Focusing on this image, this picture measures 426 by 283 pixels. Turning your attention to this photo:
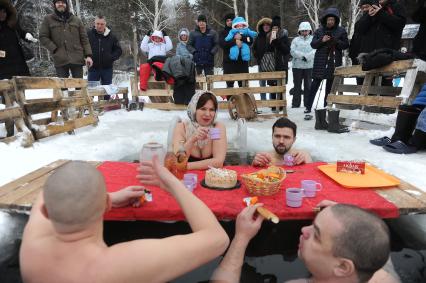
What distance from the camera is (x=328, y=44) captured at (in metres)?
7.13

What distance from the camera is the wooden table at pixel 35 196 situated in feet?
7.57

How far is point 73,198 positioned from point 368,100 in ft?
18.8

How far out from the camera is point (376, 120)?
5.76 meters

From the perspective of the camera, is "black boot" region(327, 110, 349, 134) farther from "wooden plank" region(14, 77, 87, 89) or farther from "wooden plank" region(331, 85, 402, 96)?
"wooden plank" region(14, 77, 87, 89)

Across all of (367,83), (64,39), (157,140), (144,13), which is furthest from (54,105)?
(144,13)

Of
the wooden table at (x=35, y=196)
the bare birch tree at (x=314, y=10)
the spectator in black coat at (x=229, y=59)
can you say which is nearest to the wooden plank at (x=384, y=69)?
the spectator in black coat at (x=229, y=59)

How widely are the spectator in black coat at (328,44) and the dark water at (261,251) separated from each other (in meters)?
4.84

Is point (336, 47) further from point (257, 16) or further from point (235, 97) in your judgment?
point (257, 16)

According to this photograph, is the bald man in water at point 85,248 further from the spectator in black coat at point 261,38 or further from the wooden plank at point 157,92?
the wooden plank at point 157,92

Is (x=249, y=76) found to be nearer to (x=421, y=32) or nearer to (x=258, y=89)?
(x=258, y=89)

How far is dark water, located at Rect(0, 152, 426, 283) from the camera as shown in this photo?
238 cm

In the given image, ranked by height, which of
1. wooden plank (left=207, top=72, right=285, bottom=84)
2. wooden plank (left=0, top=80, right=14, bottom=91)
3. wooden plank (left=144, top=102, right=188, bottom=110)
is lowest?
wooden plank (left=144, top=102, right=188, bottom=110)

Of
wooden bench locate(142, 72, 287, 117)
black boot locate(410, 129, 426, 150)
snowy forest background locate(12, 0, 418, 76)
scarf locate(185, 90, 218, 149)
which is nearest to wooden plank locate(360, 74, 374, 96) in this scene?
black boot locate(410, 129, 426, 150)

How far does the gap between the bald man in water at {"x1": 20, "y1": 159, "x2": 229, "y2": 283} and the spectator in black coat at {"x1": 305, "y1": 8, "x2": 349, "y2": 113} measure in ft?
21.4
